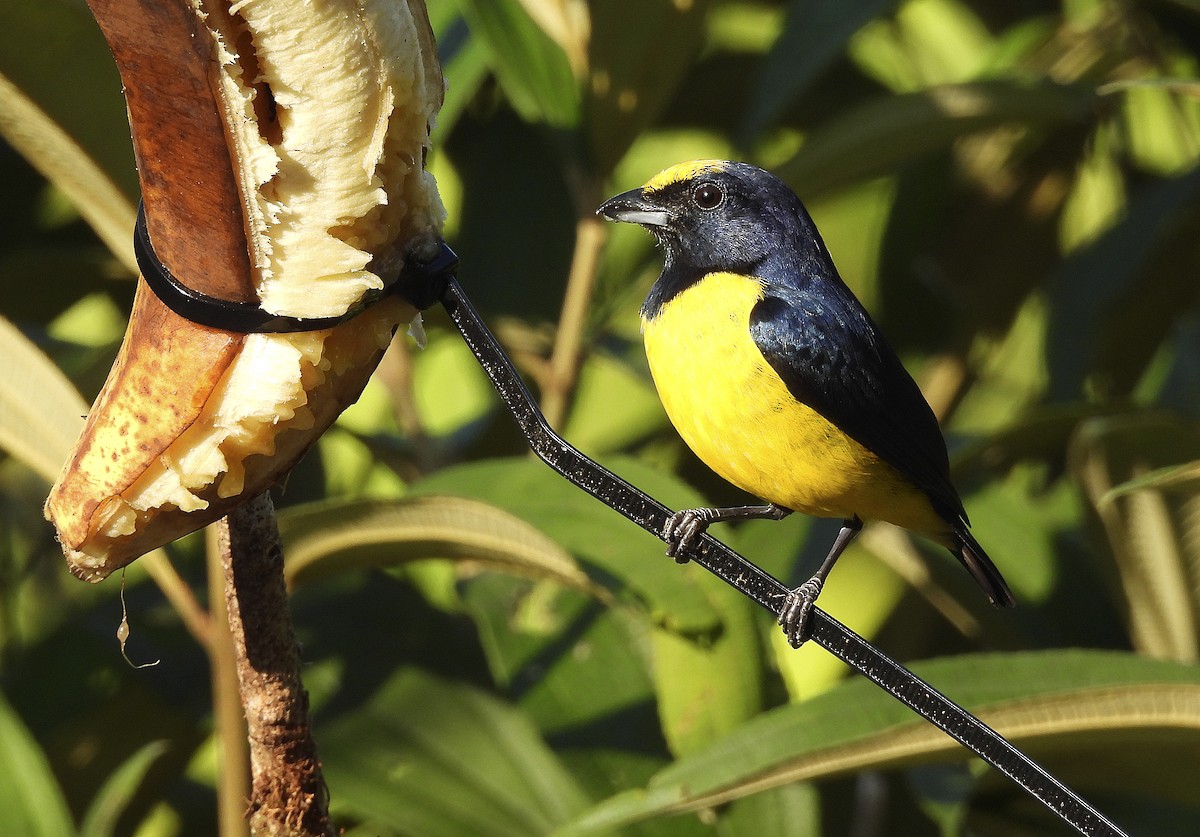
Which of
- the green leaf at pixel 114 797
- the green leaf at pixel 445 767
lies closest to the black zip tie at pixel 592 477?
the green leaf at pixel 445 767

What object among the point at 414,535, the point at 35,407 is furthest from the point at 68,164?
the point at 414,535

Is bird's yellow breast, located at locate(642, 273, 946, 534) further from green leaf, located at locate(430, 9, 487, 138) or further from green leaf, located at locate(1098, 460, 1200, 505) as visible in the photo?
green leaf, located at locate(430, 9, 487, 138)

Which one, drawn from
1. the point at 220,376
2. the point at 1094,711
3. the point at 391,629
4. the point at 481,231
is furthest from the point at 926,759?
the point at 481,231

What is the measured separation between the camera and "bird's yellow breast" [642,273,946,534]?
0.73 meters

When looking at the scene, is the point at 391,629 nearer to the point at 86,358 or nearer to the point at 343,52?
the point at 86,358

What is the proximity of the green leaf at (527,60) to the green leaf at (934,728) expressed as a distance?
0.61 metres

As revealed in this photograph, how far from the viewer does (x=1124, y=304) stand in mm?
1650

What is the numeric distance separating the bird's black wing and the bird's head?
25 millimetres

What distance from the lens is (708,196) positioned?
2.64 ft

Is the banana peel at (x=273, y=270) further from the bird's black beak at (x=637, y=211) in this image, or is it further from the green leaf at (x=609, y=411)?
the green leaf at (x=609, y=411)

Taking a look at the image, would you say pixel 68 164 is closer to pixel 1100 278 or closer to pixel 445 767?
pixel 445 767

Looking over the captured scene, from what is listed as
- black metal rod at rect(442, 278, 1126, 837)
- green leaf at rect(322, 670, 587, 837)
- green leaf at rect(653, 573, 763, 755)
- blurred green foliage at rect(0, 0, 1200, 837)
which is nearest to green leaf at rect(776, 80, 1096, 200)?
blurred green foliage at rect(0, 0, 1200, 837)

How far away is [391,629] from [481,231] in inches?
22.5

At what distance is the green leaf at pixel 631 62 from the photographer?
4.11ft
